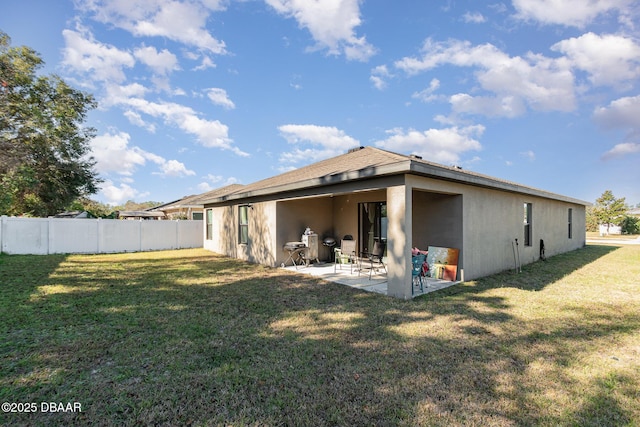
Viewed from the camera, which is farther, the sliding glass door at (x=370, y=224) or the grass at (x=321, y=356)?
the sliding glass door at (x=370, y=224)

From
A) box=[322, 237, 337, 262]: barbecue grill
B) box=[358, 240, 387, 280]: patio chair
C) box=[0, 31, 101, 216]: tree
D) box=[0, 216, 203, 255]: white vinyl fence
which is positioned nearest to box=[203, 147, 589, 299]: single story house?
box=[322, 237, 337, 262]: barbecue grill

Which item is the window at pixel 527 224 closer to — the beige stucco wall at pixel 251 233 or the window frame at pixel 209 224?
the beige stucco wall at pixel 251 233

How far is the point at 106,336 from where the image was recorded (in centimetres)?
399

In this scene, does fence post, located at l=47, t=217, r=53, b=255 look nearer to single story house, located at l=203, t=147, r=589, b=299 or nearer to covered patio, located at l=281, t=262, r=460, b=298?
single story house, located at l=203, t=147, r=589, b=299

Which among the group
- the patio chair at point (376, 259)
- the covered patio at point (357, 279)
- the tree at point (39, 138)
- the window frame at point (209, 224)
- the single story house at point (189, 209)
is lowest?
the covered patio at point (357, 279)

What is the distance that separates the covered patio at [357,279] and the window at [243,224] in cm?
278

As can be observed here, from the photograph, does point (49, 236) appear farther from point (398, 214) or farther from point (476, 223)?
point (476, 223)

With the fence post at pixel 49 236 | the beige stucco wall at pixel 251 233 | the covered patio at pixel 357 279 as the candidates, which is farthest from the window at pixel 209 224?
the covered patio at pixel 357 279

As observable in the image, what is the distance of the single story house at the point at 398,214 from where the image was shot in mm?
5902

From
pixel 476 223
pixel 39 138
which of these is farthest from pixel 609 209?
pixel 39 138

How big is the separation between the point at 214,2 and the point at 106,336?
10.0 meters

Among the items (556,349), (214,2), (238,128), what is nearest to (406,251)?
(556,349)

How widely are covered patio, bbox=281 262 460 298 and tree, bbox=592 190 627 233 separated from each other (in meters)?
36.6

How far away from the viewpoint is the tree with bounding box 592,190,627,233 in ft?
102
